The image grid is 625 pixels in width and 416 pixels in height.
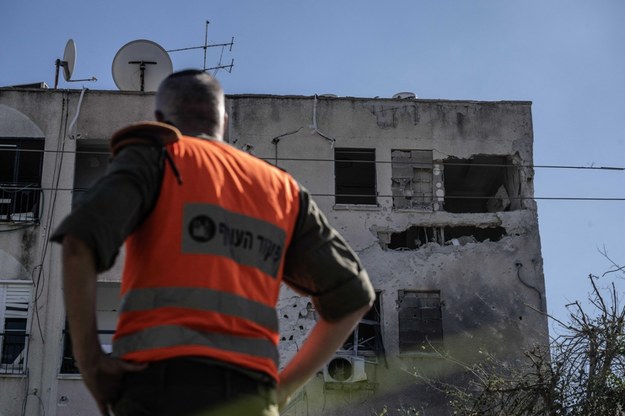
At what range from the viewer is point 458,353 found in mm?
22688

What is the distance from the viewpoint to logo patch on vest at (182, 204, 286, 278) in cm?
268

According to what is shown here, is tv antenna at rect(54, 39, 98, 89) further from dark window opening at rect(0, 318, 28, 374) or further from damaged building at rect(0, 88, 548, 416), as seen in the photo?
dark window opening at rect(0, 318, 28, 374)

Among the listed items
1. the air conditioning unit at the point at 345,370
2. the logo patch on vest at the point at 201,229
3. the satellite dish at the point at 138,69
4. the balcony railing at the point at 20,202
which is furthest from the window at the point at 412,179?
the logo patch on vest at the point at 201,229

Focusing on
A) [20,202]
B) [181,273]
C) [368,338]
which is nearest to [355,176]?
[368,338]

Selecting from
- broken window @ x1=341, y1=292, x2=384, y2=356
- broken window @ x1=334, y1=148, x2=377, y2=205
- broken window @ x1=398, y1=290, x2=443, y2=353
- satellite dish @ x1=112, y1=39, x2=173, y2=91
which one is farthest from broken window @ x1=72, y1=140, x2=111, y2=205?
broken window @ x1=398, y1=290, x2=443, y2=353

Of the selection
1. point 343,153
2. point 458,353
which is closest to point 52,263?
point 343,153

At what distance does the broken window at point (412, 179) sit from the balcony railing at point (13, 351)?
8.59 m

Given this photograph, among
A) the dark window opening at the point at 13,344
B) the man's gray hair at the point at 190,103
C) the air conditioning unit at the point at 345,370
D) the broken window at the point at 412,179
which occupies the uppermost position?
the broken window at the point at 412,179

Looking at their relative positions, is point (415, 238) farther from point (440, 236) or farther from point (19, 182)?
point (19, 182)

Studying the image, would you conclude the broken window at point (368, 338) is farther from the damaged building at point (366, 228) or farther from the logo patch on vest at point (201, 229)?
the logo patch on vest at point (201, 229)

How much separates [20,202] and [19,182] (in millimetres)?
480

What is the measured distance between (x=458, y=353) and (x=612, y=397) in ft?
31.1

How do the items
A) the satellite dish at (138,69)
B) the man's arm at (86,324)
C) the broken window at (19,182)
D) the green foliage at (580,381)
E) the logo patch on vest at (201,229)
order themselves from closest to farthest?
1. the man's arm at (86,324)
2. the logo patch on vest at (201,229)
3. the green foliage at (580,381)
4. the broken window at (19,182)
5. the satellite dish at (138,69)

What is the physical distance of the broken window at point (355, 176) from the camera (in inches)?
952
